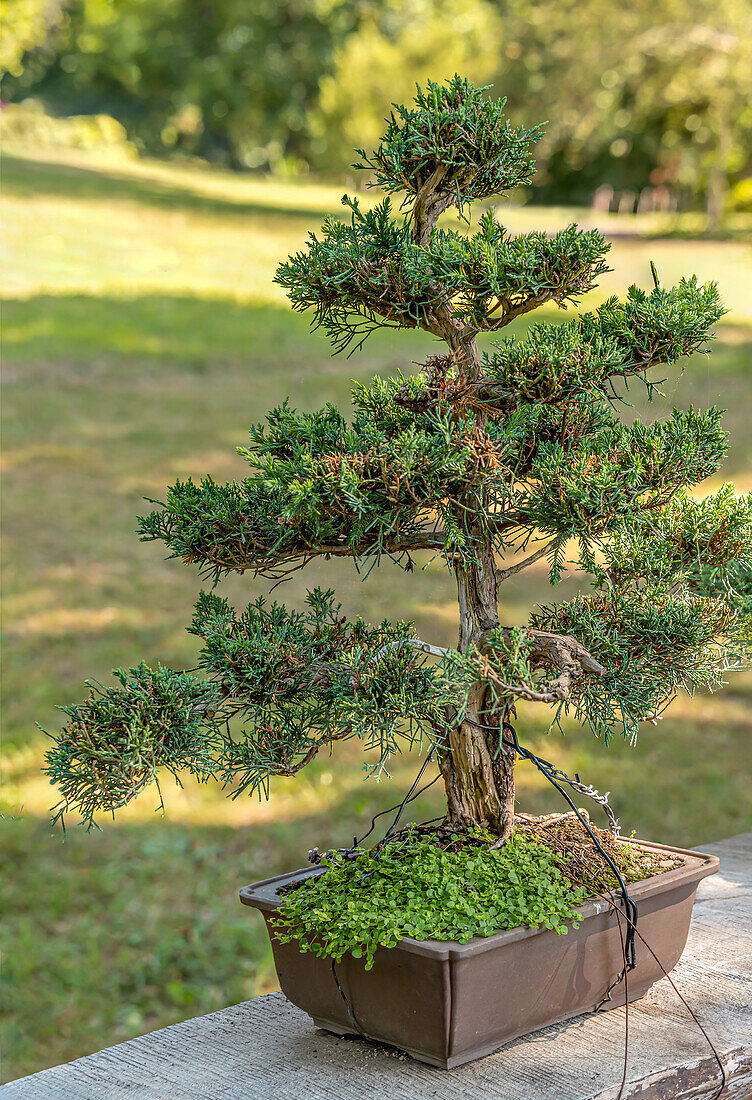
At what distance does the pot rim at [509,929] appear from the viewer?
93cm

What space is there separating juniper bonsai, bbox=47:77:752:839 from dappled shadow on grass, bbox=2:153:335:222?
520cm

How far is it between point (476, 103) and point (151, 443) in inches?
164

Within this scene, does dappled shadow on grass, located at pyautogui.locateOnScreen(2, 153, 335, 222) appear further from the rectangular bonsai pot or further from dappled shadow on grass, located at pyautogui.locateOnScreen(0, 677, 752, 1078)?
the rectangular bonsai pot

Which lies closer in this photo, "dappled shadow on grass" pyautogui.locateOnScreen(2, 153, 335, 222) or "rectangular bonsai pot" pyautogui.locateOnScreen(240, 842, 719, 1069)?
"rectangular bonsai pot" pyautogui.locateOnScreen(240, 842, 719, 1069)

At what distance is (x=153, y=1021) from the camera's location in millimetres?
2338

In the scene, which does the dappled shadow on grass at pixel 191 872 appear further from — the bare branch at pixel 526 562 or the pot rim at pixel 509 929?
the bare branch at pixel 526 562

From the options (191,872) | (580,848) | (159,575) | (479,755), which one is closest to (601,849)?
(580,848)

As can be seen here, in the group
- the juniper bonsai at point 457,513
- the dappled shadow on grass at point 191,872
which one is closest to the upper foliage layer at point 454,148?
the juniper bonsai at point 457,513

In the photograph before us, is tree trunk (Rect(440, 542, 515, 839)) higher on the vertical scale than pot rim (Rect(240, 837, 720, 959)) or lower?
higher

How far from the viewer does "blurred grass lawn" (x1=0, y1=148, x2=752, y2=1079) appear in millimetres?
2520

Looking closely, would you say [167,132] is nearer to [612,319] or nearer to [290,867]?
[290,867]

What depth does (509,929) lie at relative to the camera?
0.98 m

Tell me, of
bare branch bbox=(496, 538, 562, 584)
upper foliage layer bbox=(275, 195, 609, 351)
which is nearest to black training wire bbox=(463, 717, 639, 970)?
bare branch bbox=(496, 538, 562, 584)

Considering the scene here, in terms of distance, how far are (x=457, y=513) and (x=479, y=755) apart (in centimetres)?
26
